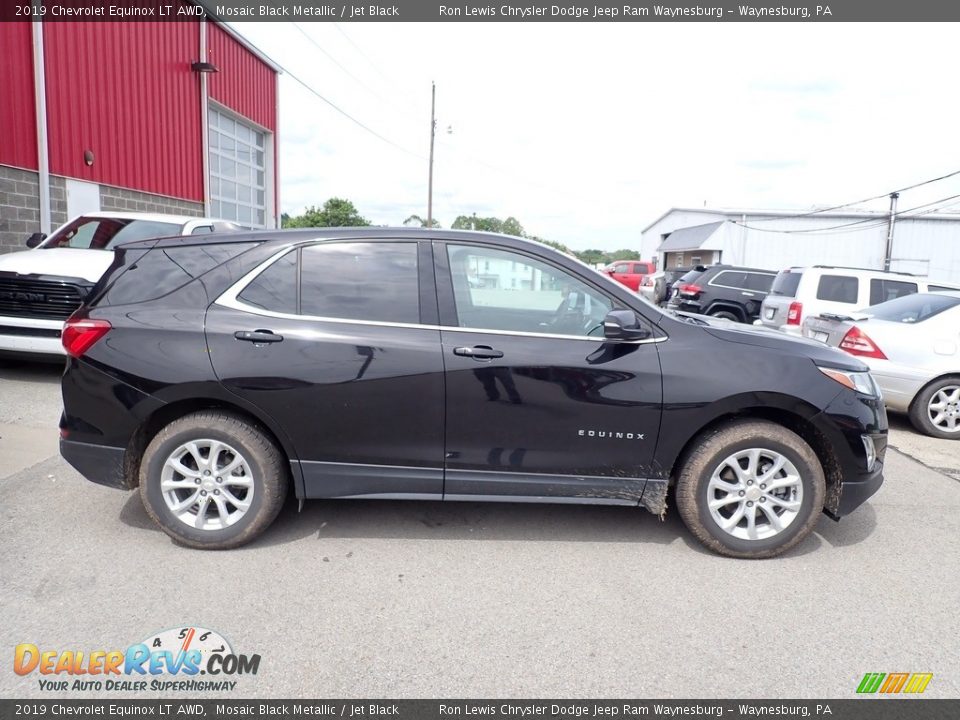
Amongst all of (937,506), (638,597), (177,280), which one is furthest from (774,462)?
(177,280)

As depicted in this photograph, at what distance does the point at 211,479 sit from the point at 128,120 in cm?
1334

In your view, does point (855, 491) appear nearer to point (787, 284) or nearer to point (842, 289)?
point (842, 289)

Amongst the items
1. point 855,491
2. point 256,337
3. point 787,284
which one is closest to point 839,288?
point 787,284

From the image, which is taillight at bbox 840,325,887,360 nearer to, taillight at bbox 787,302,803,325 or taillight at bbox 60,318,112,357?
taillight at bbox 787,302,803,325

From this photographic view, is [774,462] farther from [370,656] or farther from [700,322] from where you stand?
[370,656]

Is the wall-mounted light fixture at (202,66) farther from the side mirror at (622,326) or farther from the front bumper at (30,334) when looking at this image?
the side mirror at (622,326)

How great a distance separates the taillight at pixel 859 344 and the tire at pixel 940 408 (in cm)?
56

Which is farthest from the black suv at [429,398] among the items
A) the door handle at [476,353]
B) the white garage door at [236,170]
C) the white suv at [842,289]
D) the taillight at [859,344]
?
the white garage door at [236,170]

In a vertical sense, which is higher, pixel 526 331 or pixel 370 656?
pixel 526 331

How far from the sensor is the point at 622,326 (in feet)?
11.2

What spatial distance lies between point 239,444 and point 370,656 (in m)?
1.42

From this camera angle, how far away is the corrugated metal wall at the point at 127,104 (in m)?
11.8

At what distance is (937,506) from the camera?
4.56 meters

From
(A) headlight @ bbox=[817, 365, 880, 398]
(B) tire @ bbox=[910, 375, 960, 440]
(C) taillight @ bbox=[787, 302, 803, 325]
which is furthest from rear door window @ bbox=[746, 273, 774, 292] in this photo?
(A) headlight @ bbox=[817, 365, 880, 398]
